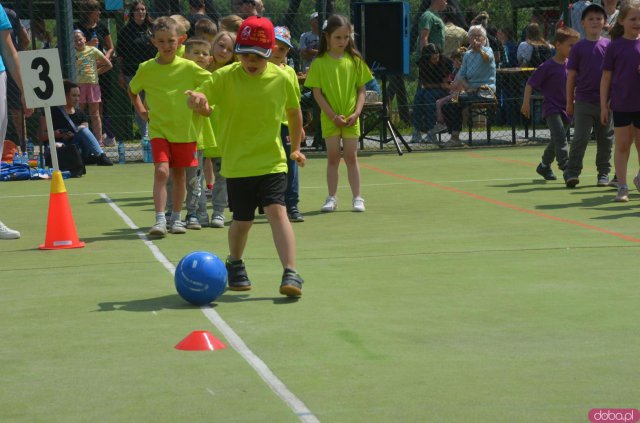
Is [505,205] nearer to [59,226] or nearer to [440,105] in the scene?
[59,226]

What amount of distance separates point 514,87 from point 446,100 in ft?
8.28

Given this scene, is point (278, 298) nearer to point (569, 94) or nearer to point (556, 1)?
point (569, 94)

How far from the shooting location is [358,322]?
679 cm

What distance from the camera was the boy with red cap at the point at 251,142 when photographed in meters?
7.71

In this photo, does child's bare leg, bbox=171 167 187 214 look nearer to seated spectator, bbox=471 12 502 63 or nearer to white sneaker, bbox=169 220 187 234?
white sneaker, bbox=169 220 187 234

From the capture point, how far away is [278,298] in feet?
24.8

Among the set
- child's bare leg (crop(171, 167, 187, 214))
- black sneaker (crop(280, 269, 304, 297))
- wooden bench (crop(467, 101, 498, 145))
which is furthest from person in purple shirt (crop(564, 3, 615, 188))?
black sneaker (crop(280, 269, 304, 297))

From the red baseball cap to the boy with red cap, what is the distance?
0.04 feet

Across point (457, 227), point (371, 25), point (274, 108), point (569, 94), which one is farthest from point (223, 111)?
point (371, 25)

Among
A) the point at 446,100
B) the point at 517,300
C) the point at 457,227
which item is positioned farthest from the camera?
the point at 446,100

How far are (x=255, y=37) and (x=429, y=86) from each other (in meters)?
14.0

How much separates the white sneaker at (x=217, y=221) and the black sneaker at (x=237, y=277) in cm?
332

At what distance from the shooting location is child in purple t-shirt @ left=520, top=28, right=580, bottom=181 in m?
14.4

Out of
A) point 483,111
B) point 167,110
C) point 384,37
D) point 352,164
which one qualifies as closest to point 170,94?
point 167,110
